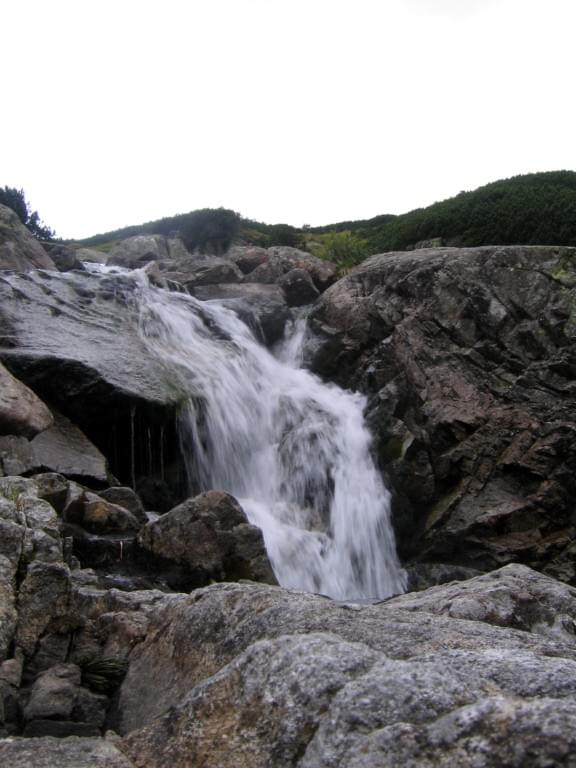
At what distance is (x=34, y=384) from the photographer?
14.8m

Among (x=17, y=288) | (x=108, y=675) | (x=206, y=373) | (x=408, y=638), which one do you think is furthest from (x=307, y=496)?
(x=408, y=638)

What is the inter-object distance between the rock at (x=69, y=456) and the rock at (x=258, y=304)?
10.9m

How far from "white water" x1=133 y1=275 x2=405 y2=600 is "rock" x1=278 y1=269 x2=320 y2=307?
677 cm

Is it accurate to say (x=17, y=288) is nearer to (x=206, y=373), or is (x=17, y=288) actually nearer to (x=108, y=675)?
(x=206, y=373)

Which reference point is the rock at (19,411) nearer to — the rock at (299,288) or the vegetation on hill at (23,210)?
the rock at (299,288)

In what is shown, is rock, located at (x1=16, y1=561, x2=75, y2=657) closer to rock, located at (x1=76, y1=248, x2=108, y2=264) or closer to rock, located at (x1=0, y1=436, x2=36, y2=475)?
rock, located at (x1=0, y1=436, x2=36, y2=475)

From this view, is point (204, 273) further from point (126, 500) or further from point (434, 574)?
point (126, 500)

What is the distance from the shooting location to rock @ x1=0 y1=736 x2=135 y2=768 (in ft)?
12.3

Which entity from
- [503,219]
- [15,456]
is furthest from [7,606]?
[503,219]

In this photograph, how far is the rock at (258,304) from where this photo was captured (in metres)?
24.6

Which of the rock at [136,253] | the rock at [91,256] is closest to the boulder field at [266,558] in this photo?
the rock at [136,253]

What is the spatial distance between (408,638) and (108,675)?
2.58 meters

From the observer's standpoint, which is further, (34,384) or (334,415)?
(334,415)

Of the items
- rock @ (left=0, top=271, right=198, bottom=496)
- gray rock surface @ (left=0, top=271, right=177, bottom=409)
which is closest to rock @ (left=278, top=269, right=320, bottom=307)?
gray rock surface @ (left=0, top=271, right=177, bottom=409)
